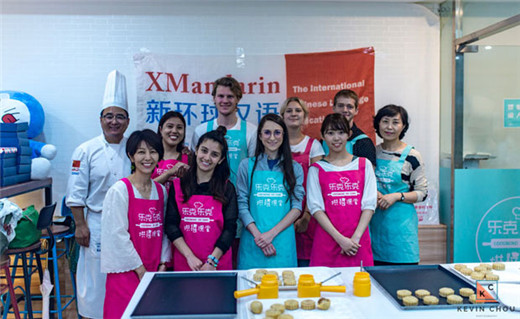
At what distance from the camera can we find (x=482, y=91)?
3688mm

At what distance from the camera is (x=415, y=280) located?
1.60m

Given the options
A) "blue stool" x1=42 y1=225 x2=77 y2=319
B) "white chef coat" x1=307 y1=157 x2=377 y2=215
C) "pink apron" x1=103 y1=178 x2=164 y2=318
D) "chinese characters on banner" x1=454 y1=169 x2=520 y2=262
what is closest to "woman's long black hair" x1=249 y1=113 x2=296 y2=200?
"white chef coat" x1=307 y1=157 x2=377 y2=215

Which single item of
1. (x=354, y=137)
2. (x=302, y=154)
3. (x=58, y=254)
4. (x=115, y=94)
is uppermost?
(x=115, y=94)

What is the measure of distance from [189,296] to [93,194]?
4.78 feet

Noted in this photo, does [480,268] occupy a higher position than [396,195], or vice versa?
[396,195]

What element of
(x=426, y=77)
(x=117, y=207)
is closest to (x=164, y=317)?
(x=117, y=207)

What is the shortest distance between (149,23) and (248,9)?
897 mm

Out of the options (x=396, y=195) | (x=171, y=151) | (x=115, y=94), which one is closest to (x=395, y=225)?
(x=396, y=195)

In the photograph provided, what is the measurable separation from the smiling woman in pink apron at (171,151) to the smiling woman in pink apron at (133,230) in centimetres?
31

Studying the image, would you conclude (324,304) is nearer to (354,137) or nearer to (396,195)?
(396,195)

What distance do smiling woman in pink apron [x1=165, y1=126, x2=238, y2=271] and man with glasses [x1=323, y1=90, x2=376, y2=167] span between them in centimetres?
88

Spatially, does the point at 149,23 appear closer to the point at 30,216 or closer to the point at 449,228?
the point at 30,216

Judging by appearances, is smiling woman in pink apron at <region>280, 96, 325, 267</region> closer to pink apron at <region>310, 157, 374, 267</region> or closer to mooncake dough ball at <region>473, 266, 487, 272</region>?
pink apron at <region>310, 157, 374, 267</region>

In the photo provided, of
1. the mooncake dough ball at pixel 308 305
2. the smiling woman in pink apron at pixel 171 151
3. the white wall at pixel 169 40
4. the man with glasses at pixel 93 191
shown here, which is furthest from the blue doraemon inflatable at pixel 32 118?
the mooncake dough ball at pixel 308 305
